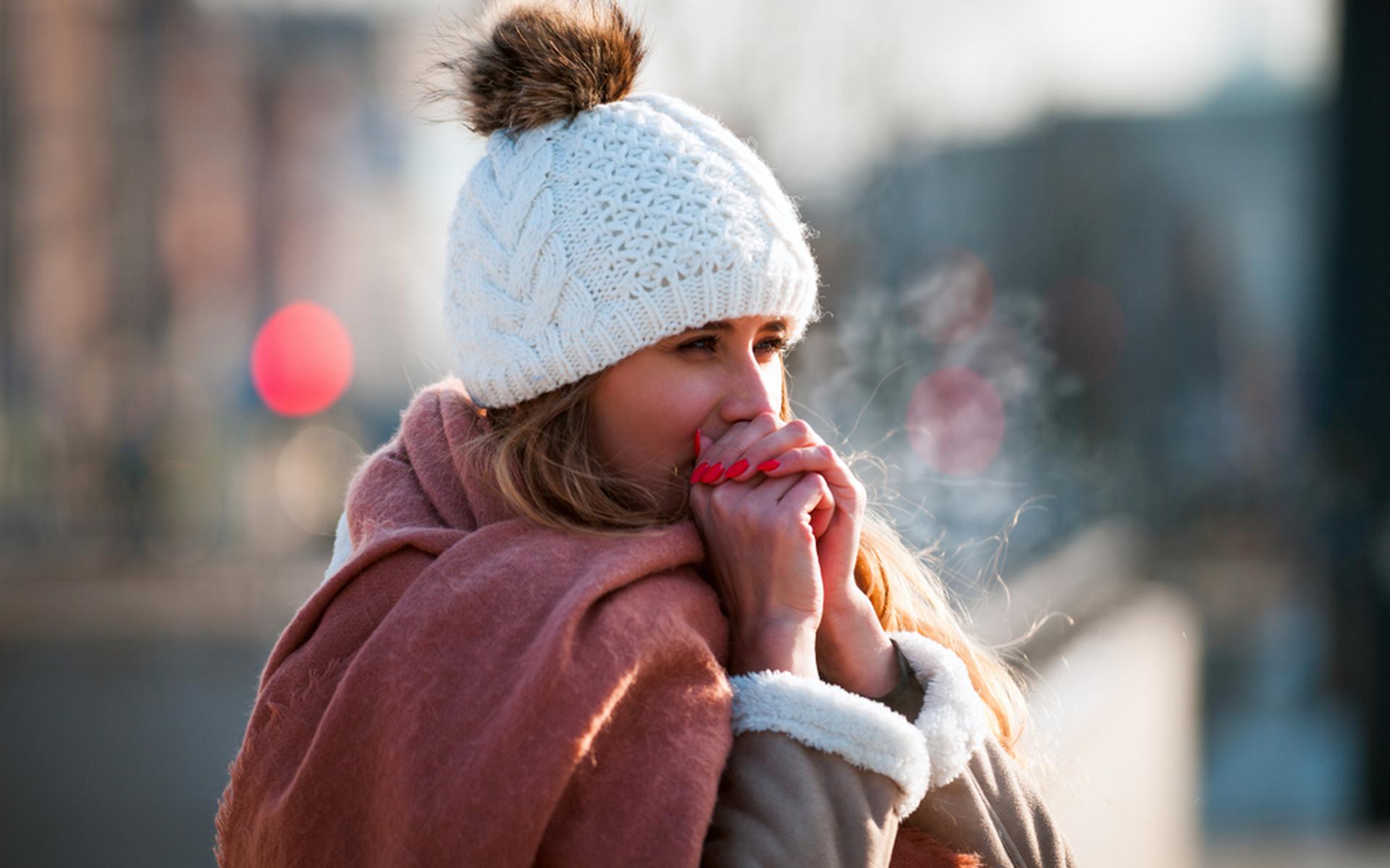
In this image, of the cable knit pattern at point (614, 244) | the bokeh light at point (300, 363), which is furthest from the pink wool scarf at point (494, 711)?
the bokeh light at point (300, 363)

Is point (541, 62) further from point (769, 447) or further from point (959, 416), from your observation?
point (959, 416)

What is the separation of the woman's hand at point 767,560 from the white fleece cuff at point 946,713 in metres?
0.18

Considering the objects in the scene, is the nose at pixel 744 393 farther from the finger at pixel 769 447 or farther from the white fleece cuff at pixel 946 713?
the white fleece cuff at pixel 946 713

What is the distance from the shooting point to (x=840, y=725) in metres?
1.75

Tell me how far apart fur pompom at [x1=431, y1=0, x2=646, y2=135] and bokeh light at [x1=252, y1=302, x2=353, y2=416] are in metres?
22.3

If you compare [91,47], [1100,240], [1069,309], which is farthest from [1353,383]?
[91,47]

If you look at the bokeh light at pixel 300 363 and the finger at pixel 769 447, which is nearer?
the finger at pixel 769 447

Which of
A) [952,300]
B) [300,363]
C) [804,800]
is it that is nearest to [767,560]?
[804,800]

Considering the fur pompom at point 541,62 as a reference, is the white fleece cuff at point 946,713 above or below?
below

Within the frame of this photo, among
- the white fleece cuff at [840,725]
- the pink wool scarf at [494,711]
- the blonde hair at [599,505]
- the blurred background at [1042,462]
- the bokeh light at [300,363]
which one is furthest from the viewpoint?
the bokeh light at [300,363]

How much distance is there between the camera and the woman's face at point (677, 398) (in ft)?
6.61

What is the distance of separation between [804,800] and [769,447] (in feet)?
1.70

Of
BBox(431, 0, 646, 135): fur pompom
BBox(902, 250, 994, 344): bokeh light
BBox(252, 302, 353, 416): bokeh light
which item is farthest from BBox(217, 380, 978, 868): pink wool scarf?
BBox(252, 302, 353, 416): bokeh light

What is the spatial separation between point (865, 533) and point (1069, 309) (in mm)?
7307
